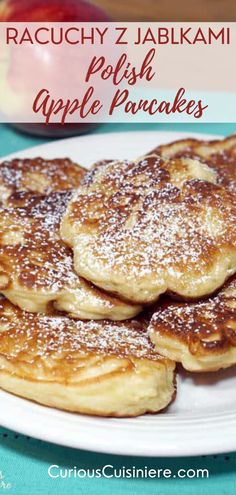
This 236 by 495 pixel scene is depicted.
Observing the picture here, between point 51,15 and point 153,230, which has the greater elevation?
point 51,15

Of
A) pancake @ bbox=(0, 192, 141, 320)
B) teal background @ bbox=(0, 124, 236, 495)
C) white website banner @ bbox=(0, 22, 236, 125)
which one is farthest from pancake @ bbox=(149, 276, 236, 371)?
white website banner @ bbox=(0, 22, 236, 125)

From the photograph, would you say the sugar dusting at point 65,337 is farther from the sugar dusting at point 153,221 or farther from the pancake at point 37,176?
the pancake at point 37,176

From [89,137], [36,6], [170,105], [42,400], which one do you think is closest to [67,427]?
[42,400]

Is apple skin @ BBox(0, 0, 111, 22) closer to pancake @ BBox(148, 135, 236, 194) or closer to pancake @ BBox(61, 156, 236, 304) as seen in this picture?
pancake @ BBox(148, 135, 236, 194)

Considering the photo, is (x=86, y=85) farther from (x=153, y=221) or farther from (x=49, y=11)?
(x=153, y=221)

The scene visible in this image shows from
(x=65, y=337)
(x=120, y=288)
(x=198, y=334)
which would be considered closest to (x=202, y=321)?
(x=198, y=334)

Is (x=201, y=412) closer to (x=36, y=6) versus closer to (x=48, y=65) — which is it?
(x=48, y=65)
